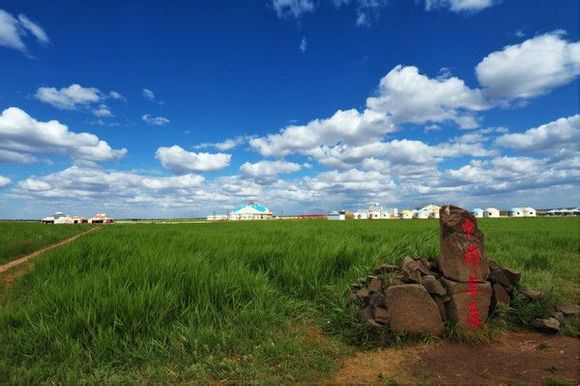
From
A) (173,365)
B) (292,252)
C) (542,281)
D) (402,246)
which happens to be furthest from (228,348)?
(542,281)

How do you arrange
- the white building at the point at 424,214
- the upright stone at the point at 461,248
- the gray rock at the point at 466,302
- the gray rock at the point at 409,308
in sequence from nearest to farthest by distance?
1. the gray rock at the point at 409,308
2. the gray rock at the point at 466,302
3. the upright stone at the point at 461,248
4. the white building at the point at 424,214

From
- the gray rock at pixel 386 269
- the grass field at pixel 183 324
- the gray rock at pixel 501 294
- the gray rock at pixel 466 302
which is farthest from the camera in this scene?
the gray rock at pixel 386 269

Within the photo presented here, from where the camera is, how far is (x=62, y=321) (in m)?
4.82

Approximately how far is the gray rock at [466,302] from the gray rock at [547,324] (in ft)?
2.64

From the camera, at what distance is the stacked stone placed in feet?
16.3

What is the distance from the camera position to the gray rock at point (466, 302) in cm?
511

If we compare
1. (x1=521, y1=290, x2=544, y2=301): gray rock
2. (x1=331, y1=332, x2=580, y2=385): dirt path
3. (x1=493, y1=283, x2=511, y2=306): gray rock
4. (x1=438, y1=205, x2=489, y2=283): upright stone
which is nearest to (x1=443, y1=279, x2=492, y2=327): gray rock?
(x1=438, y1=205, x2=489, y2=283): upright stone

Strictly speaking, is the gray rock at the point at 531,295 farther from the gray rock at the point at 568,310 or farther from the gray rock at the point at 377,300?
the gray rock at the point at 377,300

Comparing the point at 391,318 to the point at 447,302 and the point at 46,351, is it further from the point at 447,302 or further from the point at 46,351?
the point at 46,351

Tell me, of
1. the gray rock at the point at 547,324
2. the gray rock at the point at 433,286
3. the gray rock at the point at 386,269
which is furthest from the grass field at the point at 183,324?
the gray rock at the point at 433,286

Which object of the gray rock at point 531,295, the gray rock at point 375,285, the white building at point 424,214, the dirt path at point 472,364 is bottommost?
the dirt path at point 472,364

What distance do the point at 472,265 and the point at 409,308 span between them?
1.11m

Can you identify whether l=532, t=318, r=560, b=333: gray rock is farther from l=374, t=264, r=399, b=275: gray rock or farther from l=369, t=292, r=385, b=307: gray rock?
l=369, t=292, r=385, b=307: gray rock

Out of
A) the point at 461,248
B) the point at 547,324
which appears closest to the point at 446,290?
the point at 461,248
